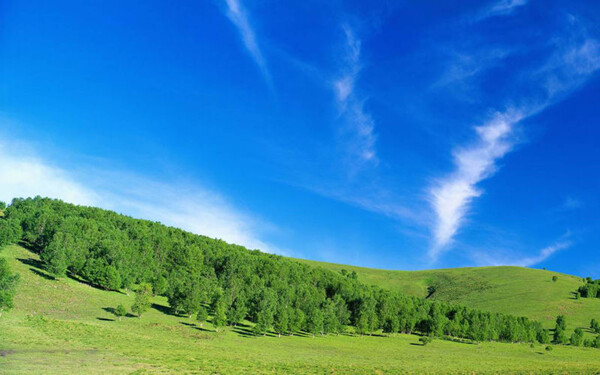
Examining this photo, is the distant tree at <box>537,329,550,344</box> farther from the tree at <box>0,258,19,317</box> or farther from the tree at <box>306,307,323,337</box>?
the tree at <box>0,258,19,317</box>

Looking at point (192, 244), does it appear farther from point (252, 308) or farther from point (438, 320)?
point (438, 320)

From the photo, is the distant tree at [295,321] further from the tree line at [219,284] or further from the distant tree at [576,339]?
the distant tree at [576,339]

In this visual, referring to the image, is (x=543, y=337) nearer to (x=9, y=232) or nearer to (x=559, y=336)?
(x=559, y=336)

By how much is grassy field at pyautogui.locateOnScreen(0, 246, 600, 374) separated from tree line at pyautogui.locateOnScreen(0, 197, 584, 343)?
21.9 feet

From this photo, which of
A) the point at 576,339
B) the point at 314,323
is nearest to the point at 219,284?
the point at 314,323

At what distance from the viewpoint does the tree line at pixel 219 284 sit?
369 feet

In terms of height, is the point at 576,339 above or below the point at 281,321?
above

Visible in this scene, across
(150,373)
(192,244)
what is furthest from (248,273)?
(150,373)

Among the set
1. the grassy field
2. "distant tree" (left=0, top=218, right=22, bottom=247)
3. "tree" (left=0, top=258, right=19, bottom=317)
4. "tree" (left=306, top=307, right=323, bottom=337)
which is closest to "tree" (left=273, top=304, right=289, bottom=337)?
the grassy field

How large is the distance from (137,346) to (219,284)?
97.1m

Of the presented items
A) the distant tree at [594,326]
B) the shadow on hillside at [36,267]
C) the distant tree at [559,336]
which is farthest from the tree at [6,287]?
the distant tree at [594,326]

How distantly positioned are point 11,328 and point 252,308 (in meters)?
79.4

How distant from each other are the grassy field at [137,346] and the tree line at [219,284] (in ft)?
21.9

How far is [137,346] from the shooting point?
200 ft
